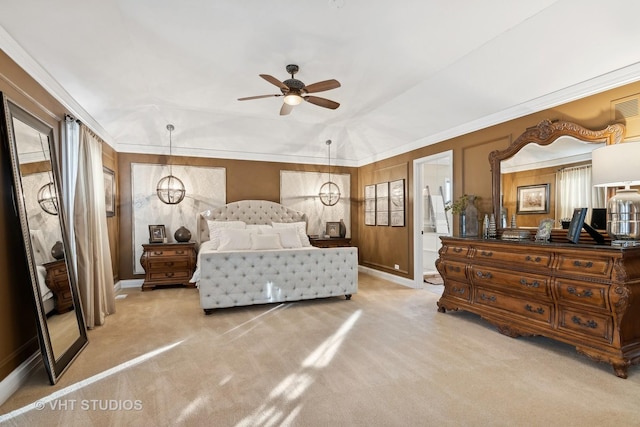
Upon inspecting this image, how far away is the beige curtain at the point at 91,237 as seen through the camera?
141 inches

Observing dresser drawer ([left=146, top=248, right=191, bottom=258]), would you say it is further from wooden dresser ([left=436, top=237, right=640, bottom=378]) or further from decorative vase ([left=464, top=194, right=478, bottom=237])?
decorative vase ([left=464, top=194, right=478, bottom=237])

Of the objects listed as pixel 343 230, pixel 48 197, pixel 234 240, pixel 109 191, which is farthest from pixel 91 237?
pixel 343 230

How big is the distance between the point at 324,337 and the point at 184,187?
13.8ft

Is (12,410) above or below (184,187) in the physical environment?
below

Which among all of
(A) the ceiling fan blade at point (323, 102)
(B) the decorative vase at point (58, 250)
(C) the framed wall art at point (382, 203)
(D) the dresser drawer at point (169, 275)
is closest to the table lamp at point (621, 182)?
(A) the ceiling fan blade at point (323, 102)

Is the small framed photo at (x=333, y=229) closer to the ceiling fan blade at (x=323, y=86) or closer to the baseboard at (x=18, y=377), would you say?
the ceiling fan blade at (x=323, y=86)

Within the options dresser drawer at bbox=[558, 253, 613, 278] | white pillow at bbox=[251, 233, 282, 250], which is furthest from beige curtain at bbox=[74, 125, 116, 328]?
dresser drawer at bbox=[558, 253, 613, 278]

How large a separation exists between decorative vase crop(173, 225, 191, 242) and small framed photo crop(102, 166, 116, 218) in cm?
103

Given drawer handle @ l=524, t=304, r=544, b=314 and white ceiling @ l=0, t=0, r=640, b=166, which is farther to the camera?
drawer handle @ l=524, t=304, r=544, b=314

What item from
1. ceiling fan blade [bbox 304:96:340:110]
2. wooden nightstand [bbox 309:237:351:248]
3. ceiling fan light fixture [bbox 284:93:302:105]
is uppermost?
ceiling fan blade [bbox 304:96:340:110]

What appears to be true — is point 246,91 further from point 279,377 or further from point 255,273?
point 279,377

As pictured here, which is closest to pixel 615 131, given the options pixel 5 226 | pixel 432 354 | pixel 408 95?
pixel 408 95

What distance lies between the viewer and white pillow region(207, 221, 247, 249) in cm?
564

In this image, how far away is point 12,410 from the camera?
212 cm
